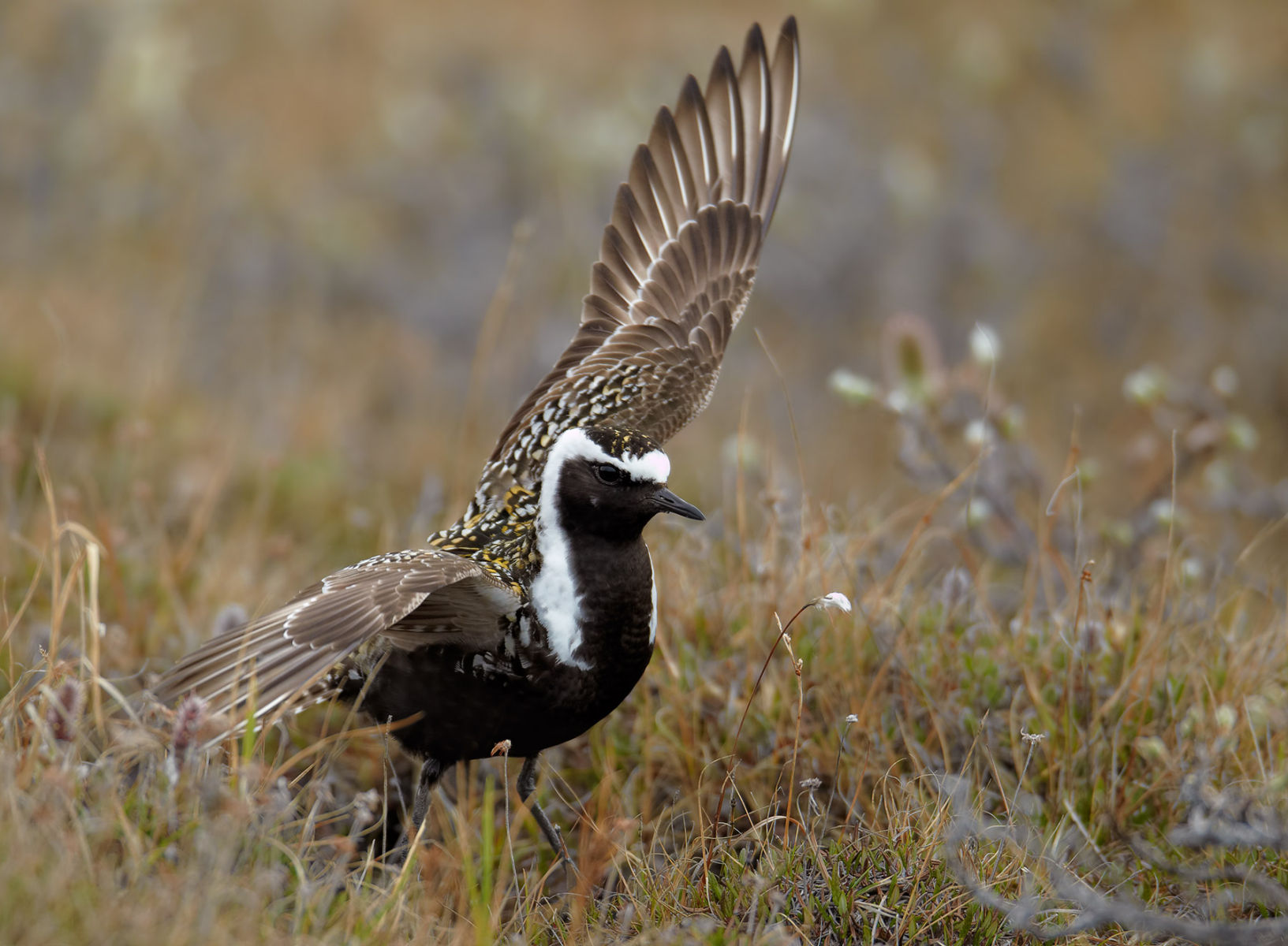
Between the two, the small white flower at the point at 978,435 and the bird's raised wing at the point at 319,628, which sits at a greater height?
the small white flower at the point at 978,435

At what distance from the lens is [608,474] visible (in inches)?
144

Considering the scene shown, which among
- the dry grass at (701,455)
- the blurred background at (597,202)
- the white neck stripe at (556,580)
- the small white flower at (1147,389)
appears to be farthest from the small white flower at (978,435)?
the blurred background at (597,202)

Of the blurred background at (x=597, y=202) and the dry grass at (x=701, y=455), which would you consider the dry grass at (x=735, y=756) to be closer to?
the dry grass at (x=701, y=455)

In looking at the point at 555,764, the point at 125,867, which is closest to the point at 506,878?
the point at 555,764

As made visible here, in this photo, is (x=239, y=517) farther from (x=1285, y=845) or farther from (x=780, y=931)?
(x=1285, y=845)

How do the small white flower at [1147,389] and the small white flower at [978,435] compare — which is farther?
the small white flower at [1147,389]

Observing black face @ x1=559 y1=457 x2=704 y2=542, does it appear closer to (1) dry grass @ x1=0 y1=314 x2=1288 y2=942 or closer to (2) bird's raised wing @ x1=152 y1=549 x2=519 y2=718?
(2) bird's raised wing @ x1=152 y1=549 x2=519 y2=718

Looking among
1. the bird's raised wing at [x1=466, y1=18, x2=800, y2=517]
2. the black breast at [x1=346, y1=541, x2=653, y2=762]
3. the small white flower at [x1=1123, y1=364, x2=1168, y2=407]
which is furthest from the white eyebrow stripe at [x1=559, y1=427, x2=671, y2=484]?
the small white flower at [x1=1123, y1=364, x2=1168, y2=407]

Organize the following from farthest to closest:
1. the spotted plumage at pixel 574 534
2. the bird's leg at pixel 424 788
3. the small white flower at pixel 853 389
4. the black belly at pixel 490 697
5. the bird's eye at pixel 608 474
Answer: the small white flower at pixel 853 389
the bird's leg at pixel 424 788
the bird's eye at pixel 608 474
the black belly at pixel 490 697
the spotted plumage at pixel 574 534

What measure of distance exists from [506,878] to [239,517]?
266cm

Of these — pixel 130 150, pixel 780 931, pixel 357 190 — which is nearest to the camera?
pixel 780 931

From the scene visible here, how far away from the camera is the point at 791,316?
11.6m

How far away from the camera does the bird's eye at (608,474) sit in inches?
144

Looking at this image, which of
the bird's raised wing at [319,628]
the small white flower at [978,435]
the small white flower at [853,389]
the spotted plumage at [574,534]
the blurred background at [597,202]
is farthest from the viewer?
the blurred background at [597,202]
